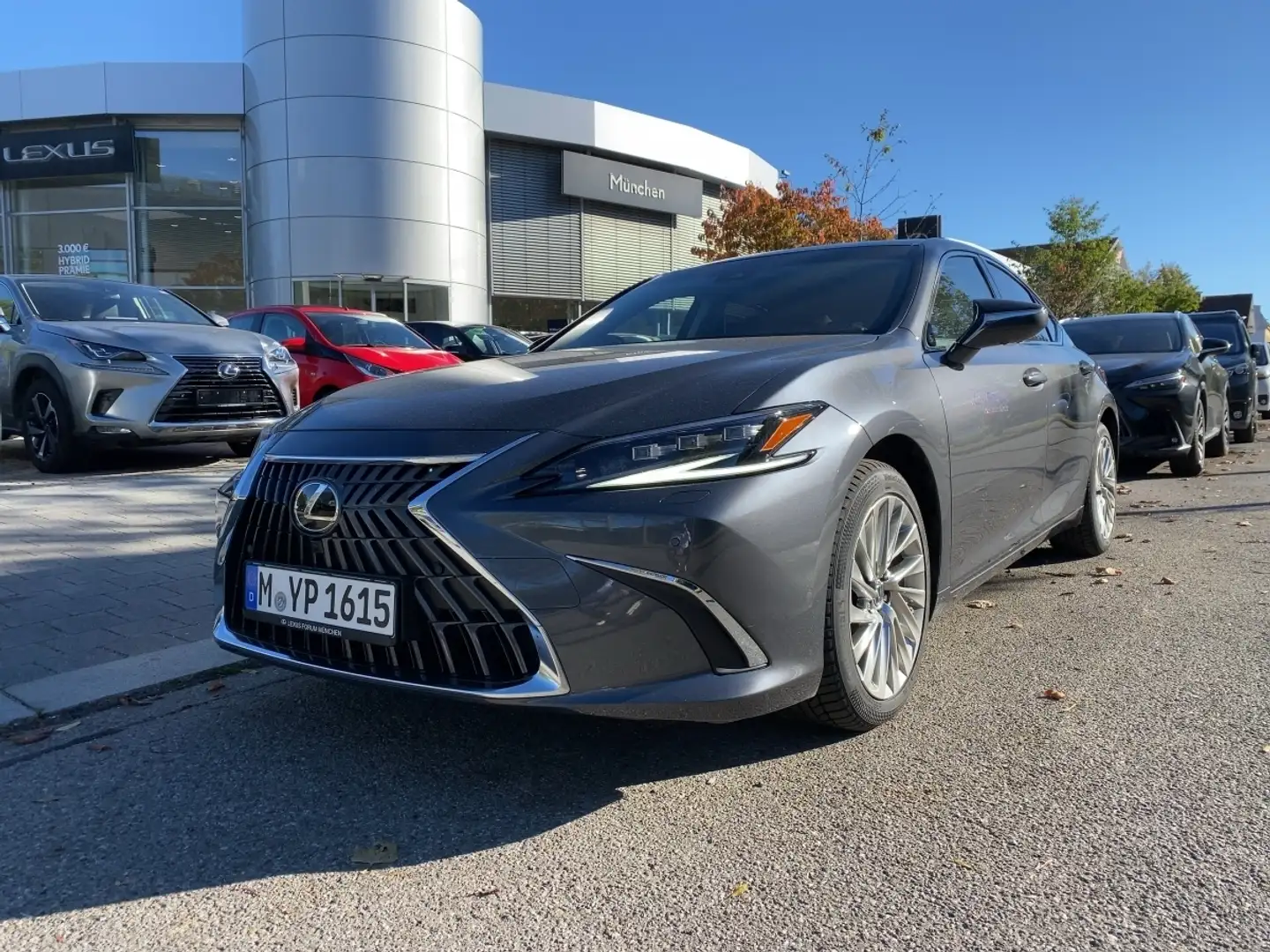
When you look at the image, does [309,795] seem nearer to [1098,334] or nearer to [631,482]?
[631,482]

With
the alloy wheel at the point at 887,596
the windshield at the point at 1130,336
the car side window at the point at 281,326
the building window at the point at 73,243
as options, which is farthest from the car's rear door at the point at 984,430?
the building window at the point at 73,243

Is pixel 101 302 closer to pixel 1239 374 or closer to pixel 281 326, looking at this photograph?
pixel 281 326

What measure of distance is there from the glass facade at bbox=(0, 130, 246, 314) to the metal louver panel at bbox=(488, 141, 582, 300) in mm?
6361

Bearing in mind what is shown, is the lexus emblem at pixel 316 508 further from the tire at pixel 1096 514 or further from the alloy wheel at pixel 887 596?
the tire at pixel 1096 514

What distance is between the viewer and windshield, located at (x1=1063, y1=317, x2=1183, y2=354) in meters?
8.91

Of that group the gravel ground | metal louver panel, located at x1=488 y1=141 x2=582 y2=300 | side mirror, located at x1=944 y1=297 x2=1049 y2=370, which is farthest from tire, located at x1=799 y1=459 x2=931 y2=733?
metal louver panel, located at x1=488 y1=141 x2=582 y2=300

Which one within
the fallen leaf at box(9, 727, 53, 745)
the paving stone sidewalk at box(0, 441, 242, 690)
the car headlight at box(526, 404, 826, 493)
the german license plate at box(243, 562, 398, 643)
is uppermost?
the car headlight at box(526, 404, 826, 493)

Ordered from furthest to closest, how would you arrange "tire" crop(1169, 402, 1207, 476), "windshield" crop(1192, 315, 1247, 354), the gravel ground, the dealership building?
the dealership building < "windshield" crop(1192, 315, 1247, 354) < "tire" crop(1169, 402, 1207, 476) < the gravel ground

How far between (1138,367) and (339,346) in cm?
743

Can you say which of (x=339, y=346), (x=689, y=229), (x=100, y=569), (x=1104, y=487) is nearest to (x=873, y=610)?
(x=1104, y=487)

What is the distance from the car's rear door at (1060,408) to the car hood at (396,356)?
20.3 ft

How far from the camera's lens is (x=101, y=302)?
27.6 ft

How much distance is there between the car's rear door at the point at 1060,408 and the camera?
422 cm

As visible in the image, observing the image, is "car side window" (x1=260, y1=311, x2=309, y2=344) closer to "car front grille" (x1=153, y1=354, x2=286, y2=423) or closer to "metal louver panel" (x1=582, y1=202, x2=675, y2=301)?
"car front grille" (x1=153, y1=354, x2=286, y2=423)
